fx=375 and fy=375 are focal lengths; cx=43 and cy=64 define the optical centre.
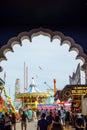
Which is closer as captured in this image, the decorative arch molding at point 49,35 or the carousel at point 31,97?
the decorative arch molding at point 49,35

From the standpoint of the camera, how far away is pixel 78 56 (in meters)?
7.99

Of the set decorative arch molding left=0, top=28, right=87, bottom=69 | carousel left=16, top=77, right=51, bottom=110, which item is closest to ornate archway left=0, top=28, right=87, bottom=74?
decorative arch molding left=0, top=28, right=87, bottom=69

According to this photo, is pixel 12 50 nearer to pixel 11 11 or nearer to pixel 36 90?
pixel 11 11

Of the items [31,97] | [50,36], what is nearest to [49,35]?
[50,36]

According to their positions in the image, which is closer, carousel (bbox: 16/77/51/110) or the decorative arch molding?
the decorative arch molding

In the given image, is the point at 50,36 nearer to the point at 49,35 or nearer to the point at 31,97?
the point at 49,35

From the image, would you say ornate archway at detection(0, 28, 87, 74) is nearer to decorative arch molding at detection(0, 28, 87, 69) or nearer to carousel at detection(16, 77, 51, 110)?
decorative arch molding at detection(0, 28, 87, 69)

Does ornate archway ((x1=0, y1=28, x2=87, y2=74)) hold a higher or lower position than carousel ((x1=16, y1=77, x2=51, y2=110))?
lower

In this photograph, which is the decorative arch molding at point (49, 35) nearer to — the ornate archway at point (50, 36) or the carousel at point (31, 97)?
the ornate archway at point (50, 36)

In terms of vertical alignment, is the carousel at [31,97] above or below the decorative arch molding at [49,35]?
above

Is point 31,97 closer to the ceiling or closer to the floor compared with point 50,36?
closer to the ceiling

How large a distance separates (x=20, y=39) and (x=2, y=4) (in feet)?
2.94

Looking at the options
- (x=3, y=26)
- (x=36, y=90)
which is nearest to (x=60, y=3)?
(x=3, y=26)

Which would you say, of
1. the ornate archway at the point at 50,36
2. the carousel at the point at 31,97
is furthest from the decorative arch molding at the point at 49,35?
the carousel at the point at 31,97
